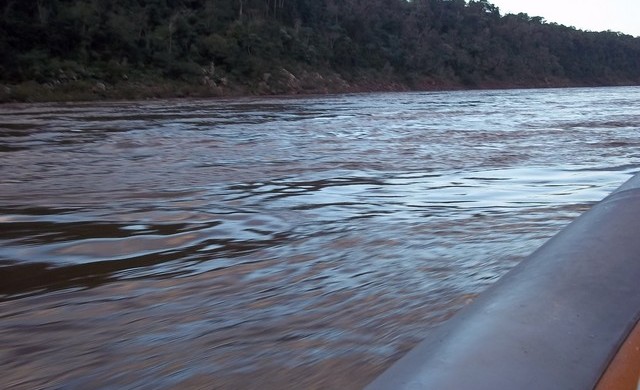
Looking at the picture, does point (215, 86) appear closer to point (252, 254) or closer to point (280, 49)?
point (280, 49)

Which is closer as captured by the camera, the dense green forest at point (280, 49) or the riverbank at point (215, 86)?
the riverbank at point (215, 86)

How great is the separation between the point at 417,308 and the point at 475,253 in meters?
0.73

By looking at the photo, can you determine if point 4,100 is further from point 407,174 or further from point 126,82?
point 407,174

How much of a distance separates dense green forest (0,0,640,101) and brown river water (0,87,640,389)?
19092 mm

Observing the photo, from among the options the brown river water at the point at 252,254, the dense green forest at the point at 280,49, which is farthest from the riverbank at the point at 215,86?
the brown river water at the point at 252,254

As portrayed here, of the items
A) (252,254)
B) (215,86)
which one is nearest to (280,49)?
(215,86)

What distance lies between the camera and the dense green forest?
89.5 ft

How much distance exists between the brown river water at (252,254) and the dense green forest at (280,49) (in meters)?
19.1

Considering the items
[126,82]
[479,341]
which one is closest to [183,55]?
[126,82]

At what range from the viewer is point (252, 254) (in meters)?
2.63

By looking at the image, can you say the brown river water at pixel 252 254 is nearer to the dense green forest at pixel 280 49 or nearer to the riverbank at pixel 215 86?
the riverbank at pixel 215 86

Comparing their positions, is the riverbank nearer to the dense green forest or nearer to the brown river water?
the dense green forest

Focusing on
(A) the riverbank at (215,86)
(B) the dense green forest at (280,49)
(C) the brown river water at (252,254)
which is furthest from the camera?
(B) the dense green forest at (280,49)

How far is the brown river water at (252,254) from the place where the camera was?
5.31ft
